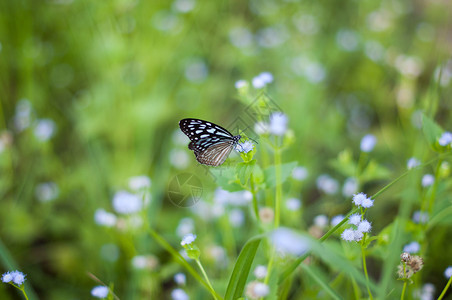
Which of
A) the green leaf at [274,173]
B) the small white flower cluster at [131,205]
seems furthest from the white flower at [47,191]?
the green leaf at [274,173]

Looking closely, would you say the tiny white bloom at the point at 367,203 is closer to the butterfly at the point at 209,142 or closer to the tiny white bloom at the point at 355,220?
the tiny white bloom at the point at 355,220

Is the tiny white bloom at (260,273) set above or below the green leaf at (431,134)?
below

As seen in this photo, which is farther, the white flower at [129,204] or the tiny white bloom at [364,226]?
the white flower at [129,204]

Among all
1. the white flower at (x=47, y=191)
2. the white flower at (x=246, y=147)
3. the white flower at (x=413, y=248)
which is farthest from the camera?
the white flower at (x=47, y=191)

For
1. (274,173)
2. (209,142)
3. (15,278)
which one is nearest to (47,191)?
(15,278)

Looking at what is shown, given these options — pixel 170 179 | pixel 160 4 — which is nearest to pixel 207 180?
pixel 170 179

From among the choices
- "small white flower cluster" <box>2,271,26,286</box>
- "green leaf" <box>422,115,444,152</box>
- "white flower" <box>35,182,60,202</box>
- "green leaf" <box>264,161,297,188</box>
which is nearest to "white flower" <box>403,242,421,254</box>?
"green leaf" <box>422,115,444,152</box>

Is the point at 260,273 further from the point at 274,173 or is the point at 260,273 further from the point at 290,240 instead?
the point at 290,240
